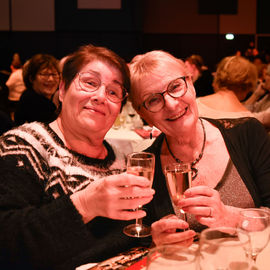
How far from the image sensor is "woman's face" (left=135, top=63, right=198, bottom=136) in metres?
1.96

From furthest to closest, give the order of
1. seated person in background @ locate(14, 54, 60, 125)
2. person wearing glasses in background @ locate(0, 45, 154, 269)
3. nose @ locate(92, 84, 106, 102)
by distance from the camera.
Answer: seated person in background @ locate(14, 54, 60, 125) < nose @ locate(92, 84, 106, 102) < person wearing glasses in background @ locate(0, 45, 154, 269)

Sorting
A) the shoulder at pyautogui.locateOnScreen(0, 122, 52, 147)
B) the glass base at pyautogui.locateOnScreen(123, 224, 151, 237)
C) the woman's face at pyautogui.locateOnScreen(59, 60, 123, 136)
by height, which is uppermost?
the woman's face at pyautogui.locateOnScreen(59, 60, 123, 136)

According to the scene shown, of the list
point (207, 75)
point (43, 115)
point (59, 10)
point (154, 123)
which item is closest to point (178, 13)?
point (59, 10)

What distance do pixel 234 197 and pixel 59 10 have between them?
38.8ft

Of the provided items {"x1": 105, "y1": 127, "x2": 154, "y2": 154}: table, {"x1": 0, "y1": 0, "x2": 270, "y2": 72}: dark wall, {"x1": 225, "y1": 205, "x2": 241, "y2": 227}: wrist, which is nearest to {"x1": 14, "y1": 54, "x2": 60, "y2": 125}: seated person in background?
{"x1": 105, "y1": 127, "x2": 154, "y2": 154}: table

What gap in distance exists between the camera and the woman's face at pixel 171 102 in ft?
6.45

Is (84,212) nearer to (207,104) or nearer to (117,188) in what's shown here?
(117,188)

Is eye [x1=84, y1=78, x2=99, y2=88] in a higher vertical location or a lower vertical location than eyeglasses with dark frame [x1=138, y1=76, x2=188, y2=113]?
higher

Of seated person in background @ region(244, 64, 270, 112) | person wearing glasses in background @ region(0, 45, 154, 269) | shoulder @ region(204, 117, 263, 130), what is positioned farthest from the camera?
seated person in background @ region(244, 64, 270, 112)

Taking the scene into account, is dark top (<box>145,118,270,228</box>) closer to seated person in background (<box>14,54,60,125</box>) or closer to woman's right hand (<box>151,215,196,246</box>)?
woman's right hand (<box>151,215,196,246</box>)

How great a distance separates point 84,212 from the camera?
149 centimetres

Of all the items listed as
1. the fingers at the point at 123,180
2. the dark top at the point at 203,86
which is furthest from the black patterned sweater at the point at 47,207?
the dark top at the point at 203,86

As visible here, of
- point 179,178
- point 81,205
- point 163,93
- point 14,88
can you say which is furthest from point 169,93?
point 14,88

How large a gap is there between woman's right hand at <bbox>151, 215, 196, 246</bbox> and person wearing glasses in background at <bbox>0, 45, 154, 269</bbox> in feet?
0.48
